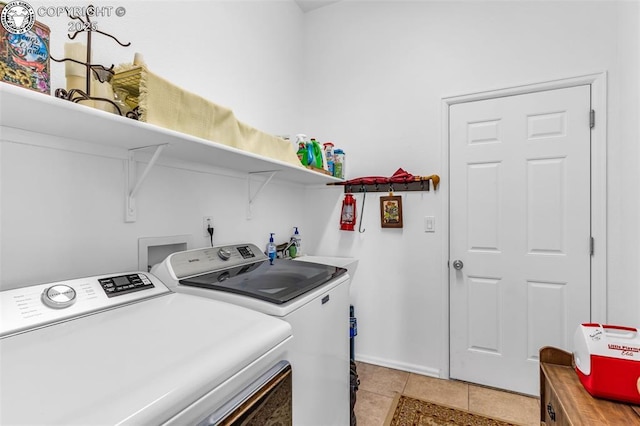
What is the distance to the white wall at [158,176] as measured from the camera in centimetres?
106

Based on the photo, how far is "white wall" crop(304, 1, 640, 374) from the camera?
1.95 meters

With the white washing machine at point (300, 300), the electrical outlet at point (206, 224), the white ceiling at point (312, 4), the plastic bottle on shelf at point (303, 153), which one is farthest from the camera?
the white ceiling at point (312, 4)

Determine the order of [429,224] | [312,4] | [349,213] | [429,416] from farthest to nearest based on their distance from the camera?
[312,4] < [349,213] < [429,224] < [429,416]

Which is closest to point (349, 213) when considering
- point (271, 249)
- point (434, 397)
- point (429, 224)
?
point (429, 224)

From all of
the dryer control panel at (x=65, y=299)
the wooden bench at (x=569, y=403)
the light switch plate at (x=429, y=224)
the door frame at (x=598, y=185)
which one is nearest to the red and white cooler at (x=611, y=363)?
the wooden bench at (x=569, y=403)

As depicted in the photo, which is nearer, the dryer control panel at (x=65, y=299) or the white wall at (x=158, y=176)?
the dryer control panel at (x=65, y=299)

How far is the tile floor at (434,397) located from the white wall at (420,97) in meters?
0.14

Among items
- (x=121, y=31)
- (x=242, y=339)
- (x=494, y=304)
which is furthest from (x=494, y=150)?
(x=121, y=31)

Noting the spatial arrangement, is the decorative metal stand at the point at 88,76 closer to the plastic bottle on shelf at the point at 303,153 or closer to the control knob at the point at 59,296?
the control knob at the point at 59,296

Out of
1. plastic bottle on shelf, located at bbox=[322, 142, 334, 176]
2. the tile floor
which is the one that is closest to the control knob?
the tile floor

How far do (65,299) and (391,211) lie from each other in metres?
2.10

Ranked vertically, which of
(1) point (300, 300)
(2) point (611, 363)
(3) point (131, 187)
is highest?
(3) point (131, 187)

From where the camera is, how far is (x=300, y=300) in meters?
1.21

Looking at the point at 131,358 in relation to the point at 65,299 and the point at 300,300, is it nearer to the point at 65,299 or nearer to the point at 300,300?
the point at 65,299
